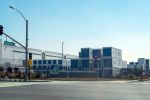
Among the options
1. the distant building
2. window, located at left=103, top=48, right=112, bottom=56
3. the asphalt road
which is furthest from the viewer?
window, located at left=103, top=48, right=112, bottom=56

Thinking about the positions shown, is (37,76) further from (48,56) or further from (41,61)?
(48,56)

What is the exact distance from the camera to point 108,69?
154 m

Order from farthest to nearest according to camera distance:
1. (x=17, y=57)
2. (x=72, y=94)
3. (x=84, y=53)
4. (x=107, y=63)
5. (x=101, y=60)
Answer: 1. (x=17, y=57)
2. (x=84, y=53)
3. (x=107, y=63)
4. (x=101, y=60)
5. (x=72, y=94)

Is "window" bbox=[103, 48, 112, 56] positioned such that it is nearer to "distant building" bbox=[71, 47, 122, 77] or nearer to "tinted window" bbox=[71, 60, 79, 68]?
"distant building" bbox=[71, 47, 122, 77]

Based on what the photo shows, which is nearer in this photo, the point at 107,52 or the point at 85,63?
the point at 107,52

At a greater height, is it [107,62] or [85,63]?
[107,62]

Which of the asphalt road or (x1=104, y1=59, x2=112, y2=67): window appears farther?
(x1=104, y1=59, x2=112, y2=67): window

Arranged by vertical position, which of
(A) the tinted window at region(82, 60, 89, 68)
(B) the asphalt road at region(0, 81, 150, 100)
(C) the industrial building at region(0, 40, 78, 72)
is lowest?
(B) the asphalt road at region(0, 81, 150, 100)

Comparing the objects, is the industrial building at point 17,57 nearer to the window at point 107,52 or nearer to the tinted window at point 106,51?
the tinted window at point 106,51

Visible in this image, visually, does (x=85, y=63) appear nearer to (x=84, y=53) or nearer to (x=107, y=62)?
(x=84, y=53)

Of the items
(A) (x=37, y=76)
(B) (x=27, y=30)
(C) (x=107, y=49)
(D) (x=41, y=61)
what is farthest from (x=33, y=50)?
(B) (x=27, y=30)

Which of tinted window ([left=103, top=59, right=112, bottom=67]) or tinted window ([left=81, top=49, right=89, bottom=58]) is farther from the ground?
tinted window ([left=81, top=49, right=89, bottom=58])

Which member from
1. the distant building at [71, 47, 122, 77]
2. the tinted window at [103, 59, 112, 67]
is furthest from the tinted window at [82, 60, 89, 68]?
the tinted window at [103, 59, 112, 67]

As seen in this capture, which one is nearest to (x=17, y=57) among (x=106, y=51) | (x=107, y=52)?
(x=106, y=51)
